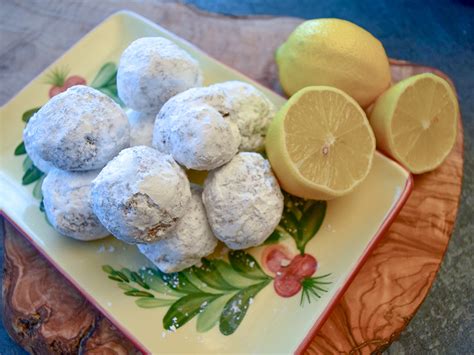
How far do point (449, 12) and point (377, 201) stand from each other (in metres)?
1.14

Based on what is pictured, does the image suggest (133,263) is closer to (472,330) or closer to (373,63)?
(373,63)

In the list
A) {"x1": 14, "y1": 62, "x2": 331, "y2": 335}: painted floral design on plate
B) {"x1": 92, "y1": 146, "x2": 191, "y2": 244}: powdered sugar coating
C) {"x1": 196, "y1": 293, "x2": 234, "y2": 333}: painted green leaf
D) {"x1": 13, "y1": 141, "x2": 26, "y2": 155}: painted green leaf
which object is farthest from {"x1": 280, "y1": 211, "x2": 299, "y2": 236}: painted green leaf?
{"x1": 13, "y1": 141, "x2": 26, "y2": 155}: painted green leaf

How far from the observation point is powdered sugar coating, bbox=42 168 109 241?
112 centimetres

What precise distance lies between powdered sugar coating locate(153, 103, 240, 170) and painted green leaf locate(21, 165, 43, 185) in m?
0.42

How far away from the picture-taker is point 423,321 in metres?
1.40

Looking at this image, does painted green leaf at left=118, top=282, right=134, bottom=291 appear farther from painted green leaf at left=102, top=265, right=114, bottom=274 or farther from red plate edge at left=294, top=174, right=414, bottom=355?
red plate edge at left=294, top=174, right=414, bottom=355

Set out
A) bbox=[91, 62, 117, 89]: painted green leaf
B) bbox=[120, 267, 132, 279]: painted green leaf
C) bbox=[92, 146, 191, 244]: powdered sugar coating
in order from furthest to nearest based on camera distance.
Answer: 1. bbox=[91, 62, 117, 89]: painted green leaf
2. bbox=[120, 267, 132, 279]: painted green leaf
3. bbox=[92, 146, 191, 244]: powdered sugar coating

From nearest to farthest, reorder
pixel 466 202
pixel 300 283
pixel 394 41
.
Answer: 1. pixel 300 283
2. pixel 466 202
3. pixel 394 41

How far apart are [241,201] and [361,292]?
39cm

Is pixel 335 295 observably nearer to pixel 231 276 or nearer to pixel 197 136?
pixel 231 276

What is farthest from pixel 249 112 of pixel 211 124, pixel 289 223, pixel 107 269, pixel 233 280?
pixel 107 269

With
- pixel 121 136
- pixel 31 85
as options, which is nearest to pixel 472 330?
pixel 121 136

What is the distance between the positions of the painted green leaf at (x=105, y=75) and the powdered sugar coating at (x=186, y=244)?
0.53 meters

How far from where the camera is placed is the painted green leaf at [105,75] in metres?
1.50
